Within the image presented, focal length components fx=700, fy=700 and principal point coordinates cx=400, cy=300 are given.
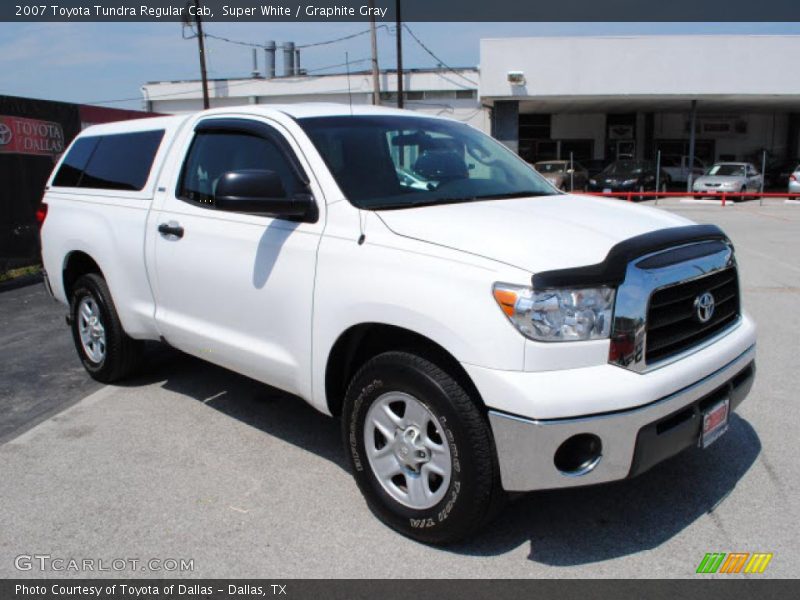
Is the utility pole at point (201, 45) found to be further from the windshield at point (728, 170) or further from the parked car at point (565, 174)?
the windshield at point (728, 170)

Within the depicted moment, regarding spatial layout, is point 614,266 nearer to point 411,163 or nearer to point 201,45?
point 411,163

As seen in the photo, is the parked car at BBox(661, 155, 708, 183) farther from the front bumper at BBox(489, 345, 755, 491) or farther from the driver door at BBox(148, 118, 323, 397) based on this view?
the front bumper at BBox(489, 345, 755, 491)

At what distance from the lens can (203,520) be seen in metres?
3.35

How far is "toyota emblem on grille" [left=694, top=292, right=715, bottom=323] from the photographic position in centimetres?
309

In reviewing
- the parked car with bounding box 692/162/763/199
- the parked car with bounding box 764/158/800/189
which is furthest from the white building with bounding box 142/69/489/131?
the parked car with bounding box 692/162/763/199

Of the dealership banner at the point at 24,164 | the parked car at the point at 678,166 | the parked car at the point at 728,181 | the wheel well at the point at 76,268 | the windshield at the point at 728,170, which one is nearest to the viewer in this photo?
the wheel well at the point at 76,268

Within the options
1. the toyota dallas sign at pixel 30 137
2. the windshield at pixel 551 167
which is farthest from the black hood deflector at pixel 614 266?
the windshield at pixel 551 167

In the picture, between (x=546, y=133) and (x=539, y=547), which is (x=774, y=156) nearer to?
(x=546, y=133)

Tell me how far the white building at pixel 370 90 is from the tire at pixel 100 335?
38747mm

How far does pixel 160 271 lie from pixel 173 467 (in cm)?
122

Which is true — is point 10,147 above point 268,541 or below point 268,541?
above

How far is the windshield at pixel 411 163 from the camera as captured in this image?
3557 millimetres

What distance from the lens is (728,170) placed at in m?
27.3

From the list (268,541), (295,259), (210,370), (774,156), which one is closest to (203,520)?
(268,541)
